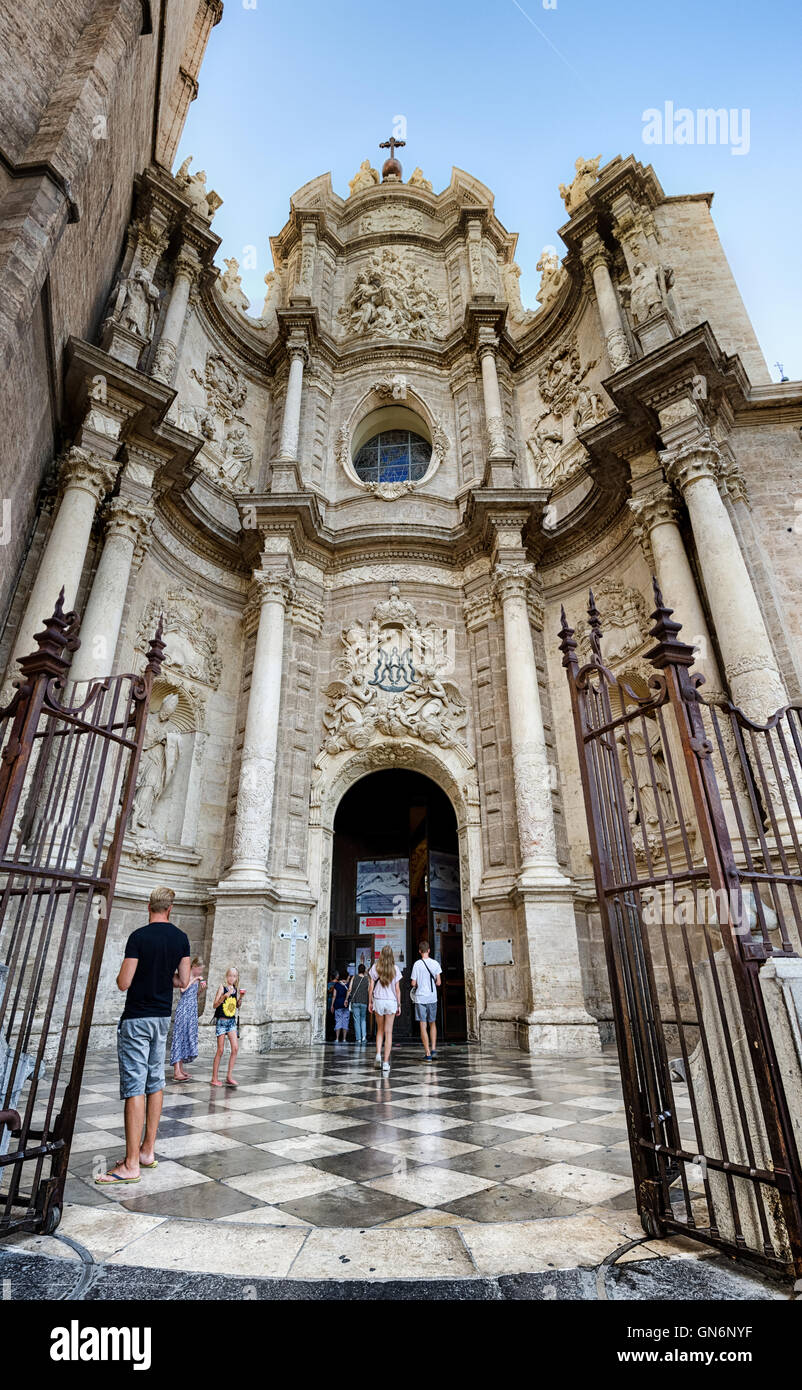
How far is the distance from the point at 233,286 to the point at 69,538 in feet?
33.0

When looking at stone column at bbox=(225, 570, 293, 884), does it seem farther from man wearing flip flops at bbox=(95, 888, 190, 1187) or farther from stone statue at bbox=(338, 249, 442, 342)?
stone statue at bbox=(338, 249, 442, 342)

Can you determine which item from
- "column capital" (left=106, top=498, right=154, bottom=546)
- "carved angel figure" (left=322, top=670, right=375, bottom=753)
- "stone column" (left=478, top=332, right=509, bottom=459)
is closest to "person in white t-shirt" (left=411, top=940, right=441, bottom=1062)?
"carved angel figure" (left=322, top=670, right=375, bottom=753)

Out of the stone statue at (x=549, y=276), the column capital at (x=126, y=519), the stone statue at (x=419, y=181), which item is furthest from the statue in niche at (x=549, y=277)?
the column capital at (x=126, y=519)

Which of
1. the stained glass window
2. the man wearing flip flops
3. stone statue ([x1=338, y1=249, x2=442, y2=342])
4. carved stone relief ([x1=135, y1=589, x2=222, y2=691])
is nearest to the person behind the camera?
the man wearing flip flops

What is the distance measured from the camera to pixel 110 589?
9.73 meters

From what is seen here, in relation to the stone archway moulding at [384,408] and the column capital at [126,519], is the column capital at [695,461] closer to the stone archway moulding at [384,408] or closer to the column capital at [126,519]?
the stone archway moulding at [384,408]

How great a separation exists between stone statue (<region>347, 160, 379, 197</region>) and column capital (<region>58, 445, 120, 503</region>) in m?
13.9

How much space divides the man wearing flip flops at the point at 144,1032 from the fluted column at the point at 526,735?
23.5 ft

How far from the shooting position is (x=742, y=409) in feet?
35.0

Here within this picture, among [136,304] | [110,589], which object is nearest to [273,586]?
[110,589]

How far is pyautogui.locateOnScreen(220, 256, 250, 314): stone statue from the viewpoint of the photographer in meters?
15.5

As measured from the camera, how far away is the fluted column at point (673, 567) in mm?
8914

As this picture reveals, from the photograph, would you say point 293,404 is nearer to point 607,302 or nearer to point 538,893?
point 607,302

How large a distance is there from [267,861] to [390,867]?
3833 millimetres
